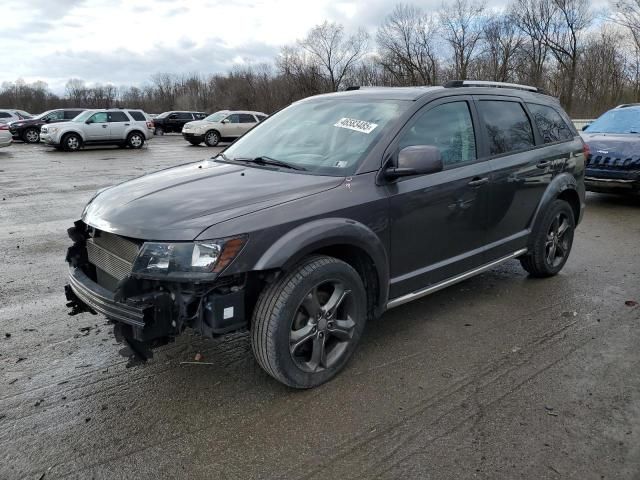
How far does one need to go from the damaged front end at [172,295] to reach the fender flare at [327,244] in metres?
0.21

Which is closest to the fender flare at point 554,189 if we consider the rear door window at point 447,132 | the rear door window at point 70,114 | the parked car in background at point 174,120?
the rear door window at point 447,132

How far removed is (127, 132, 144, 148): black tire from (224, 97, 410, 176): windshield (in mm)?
21170

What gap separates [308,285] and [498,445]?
1.32 m

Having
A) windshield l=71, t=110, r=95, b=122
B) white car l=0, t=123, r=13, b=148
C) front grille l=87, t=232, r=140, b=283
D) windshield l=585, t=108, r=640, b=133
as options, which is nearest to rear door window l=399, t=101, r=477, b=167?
front grille l=87, t=232, r=140, b=283

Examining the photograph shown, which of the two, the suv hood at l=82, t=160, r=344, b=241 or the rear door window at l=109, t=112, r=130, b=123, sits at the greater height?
the rear door window at l=109, t=112, r=130, b=123

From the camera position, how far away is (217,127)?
88.8 feet

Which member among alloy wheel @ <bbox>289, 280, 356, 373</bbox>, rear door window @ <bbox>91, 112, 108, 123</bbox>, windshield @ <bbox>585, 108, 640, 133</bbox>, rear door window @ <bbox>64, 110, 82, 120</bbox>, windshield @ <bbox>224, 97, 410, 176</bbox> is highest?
rear door window @ <bbox>64, 110, 82, 120</bbox>

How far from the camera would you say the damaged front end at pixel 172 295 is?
2750 mm

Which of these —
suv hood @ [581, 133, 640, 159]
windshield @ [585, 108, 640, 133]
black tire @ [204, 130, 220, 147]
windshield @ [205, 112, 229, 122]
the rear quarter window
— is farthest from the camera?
windshield @ [205, 112, 229, 122]

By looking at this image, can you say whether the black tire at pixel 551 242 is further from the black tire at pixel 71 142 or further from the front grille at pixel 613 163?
the black tire at pixel 71 142

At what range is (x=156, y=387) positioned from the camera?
3301 mm

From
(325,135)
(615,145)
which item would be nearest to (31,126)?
(615,145)

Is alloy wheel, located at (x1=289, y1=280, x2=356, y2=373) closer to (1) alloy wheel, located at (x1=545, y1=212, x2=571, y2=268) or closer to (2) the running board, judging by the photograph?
(2) the running board

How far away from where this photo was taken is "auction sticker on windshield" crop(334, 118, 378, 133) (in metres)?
3.70
